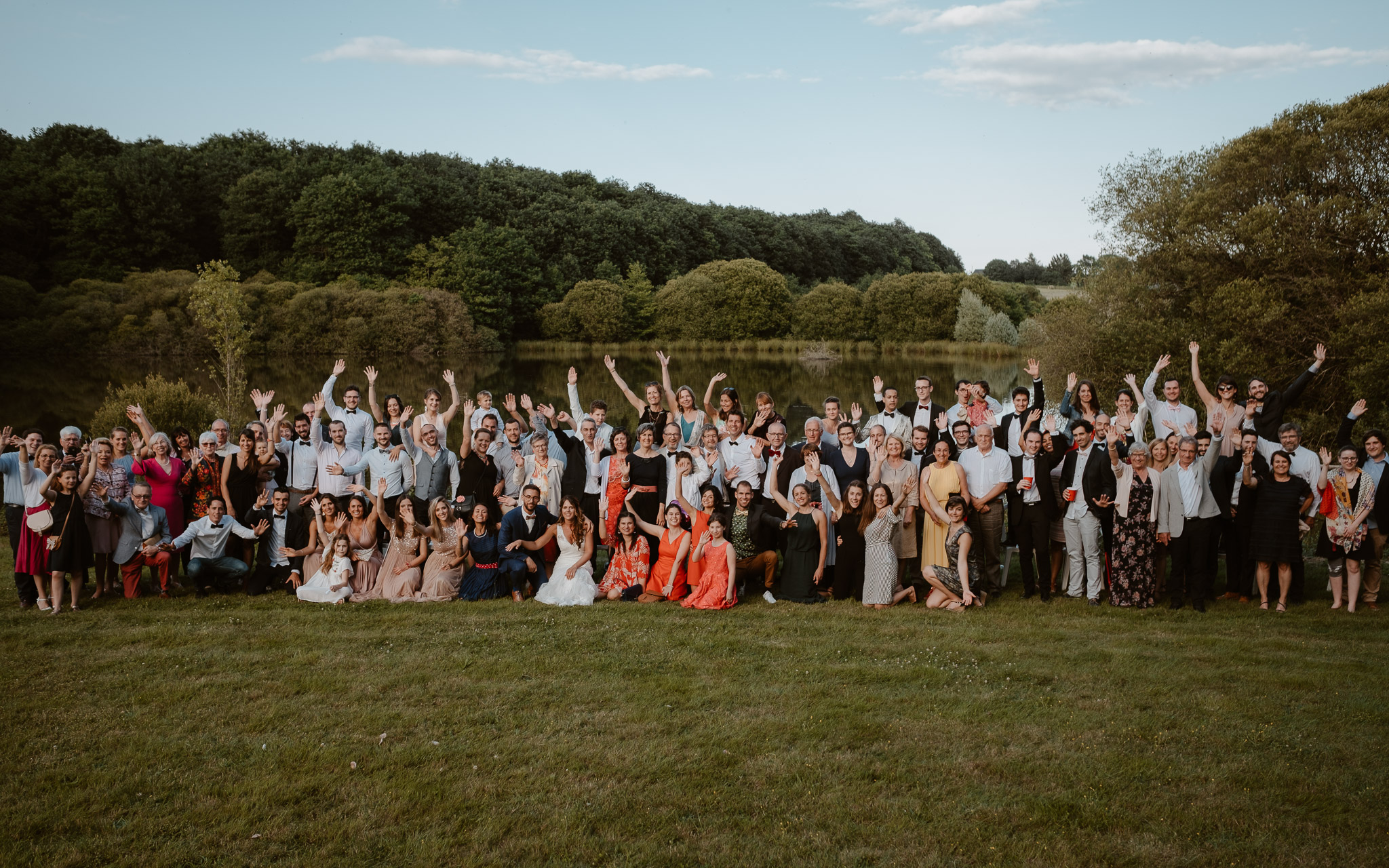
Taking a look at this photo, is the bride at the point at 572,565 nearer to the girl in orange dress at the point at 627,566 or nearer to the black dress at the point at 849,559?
the girl in orange dress at the point at 627,566

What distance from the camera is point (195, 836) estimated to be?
462cm

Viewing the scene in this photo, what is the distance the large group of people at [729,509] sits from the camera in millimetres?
8445

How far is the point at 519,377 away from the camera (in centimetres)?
4731

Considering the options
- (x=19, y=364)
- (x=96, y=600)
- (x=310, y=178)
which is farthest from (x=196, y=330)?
(x=96, y=600)

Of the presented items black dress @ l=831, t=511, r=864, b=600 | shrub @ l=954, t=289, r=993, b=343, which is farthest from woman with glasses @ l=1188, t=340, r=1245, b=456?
shrub @ l=954, t=289, r=993, b=343

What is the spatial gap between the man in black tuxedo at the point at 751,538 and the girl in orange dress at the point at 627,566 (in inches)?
35.3

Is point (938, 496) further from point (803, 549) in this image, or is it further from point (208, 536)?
point (208, 536)

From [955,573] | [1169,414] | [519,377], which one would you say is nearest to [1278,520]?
[1169,414]

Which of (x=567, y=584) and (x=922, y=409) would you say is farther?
(x=922, y=409)

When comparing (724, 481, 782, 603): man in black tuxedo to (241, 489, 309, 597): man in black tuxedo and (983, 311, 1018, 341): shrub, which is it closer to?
(241, 489, 309, 597): man in black tuxedo

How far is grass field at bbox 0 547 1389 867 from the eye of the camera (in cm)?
461

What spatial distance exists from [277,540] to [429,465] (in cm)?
174

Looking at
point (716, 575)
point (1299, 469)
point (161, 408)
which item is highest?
point (161, 408)

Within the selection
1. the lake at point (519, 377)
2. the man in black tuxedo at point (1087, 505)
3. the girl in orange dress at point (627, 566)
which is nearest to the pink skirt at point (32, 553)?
the girl in orange dress at point (627, 566)
